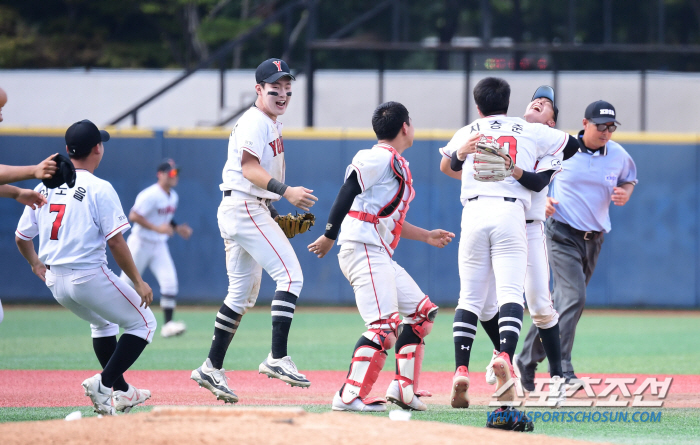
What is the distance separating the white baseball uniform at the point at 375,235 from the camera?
5.30 metres

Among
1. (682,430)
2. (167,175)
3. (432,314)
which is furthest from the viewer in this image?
(167,175)

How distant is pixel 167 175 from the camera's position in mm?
10758

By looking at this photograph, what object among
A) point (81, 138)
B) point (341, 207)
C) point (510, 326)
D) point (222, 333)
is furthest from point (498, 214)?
point (81, 138)

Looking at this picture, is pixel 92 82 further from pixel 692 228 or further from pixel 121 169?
pixel 692 228

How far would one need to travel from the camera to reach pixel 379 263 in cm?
536

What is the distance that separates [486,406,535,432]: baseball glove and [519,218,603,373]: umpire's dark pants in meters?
1.60

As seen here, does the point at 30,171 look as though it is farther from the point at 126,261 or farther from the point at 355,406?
the point at 355,406

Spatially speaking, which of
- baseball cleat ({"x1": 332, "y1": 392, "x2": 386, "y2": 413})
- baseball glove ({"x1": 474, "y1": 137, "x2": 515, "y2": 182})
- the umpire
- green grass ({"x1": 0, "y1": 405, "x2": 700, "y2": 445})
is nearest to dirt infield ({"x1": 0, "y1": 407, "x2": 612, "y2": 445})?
green grass ({"x1": 0, "y1": 405, "x2": 700, "y2": 445})

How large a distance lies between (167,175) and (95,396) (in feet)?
20.1

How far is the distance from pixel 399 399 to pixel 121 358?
5.88ft

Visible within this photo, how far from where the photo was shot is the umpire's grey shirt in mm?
6648

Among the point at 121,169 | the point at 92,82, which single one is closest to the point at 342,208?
the point at 121,169

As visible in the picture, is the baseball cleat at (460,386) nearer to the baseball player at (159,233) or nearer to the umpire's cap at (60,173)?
the umpire's cap at (60,173)

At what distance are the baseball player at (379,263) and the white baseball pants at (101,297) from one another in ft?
3.84
